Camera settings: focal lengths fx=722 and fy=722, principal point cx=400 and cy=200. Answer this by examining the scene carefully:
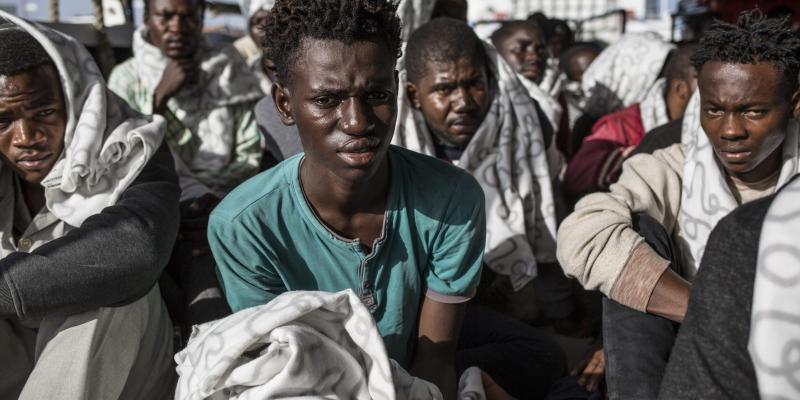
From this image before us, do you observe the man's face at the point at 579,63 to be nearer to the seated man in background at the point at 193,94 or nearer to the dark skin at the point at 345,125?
the seated man in background at the point at 193,94

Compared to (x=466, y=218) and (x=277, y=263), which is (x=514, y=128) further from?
(x=277, y=263)

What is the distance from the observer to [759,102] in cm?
204

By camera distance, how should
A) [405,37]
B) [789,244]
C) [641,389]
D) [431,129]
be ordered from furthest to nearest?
[405,37], [431,129], [641,389], [789,244]

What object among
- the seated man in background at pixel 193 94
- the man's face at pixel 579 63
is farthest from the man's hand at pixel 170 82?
the man's face at pixel 579 63

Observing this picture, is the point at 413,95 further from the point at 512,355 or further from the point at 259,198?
the point at 259,198

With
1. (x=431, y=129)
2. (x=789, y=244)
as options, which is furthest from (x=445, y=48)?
(x=789, y=244)

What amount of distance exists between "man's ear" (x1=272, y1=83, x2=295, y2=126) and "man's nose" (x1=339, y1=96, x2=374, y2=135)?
0.65 ft

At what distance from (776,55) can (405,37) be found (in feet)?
7.26

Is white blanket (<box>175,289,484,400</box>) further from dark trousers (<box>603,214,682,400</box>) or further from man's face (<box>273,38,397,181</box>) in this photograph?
dark trousers (<box>603,214,682,400</box>)

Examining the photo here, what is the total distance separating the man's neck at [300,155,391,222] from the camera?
72.2 inches

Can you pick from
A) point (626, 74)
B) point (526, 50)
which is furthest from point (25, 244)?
point (626, 74)

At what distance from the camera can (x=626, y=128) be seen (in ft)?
12.4

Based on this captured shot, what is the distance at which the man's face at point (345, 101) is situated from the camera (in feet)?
5.51

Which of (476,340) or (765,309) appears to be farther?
(476,340)
